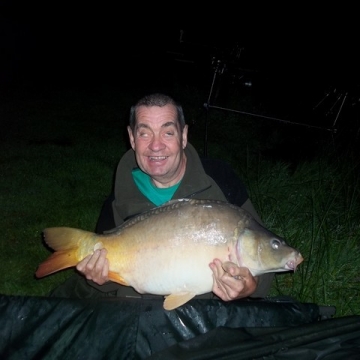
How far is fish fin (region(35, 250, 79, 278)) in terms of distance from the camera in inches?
65.9

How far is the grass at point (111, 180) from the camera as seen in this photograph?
2893 millimetres

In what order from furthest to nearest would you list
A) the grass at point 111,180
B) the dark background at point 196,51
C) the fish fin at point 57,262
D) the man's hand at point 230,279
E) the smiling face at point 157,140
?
1. the dark background at point 196,51
2. the grass at point 111,180
3. the smiling face at point 157,140
4. the fish fin at point 57,262
5. the man's hand at point 230,279

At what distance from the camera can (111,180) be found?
14.9ft

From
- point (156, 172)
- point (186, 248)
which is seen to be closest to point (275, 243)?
point (186, 248)

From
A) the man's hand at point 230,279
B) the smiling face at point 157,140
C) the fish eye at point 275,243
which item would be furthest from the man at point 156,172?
the fish eye at point 275,243

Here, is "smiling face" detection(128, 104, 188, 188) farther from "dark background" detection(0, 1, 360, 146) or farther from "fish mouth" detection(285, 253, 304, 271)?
"dark background" detection(0, 1, 360, 146)

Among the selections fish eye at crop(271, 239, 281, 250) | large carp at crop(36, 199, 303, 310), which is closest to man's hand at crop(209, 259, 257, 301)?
large carp at crop(36, 199, 303, 310)

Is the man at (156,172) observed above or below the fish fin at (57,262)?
above

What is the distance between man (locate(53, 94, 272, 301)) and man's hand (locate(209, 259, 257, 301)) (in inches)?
5.6

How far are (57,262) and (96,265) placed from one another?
0.17 meters

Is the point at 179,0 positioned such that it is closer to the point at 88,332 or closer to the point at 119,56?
the point at 119,56

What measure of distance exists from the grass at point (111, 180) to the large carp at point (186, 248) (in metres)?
1.24

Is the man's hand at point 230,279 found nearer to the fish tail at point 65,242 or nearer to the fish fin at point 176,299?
the fish fin at point 176,299

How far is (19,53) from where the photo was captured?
1215 centimetres
